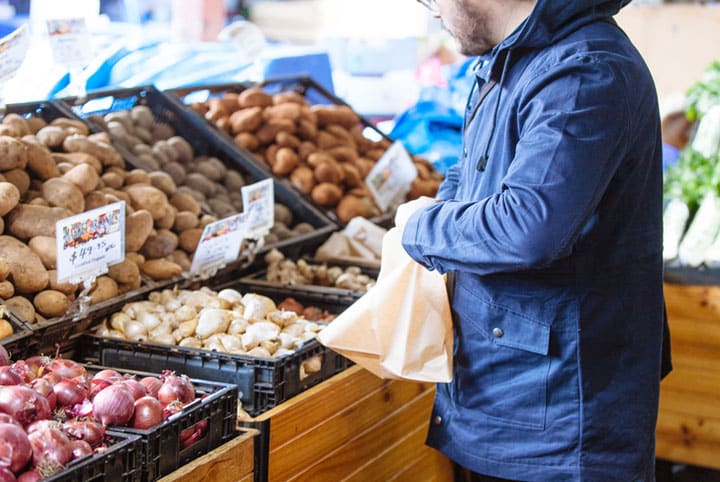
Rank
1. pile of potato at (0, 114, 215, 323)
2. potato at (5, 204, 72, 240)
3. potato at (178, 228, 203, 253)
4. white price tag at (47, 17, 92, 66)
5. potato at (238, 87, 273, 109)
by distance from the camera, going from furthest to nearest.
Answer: potato at (238, 87, 273, 109)
white price tag at (47, 17, 92, 66)
potato at (178, 228, 203, 253)
potato at (5, 204, 72, 240)
pile of potato at (0, 114, 215, 323)

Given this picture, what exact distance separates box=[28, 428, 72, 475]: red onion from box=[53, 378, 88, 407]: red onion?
0.20 meters

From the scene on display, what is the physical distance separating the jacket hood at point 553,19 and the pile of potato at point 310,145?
201 centimetres

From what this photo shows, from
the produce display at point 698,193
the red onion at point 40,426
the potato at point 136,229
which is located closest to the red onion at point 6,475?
the red onion at point 40,426

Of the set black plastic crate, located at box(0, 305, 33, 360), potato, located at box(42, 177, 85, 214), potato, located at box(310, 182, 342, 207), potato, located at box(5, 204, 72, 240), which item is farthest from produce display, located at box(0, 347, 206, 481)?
potato, located at box(310, 182, 342, 207)

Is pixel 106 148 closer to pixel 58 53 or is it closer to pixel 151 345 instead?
pixel 58 53

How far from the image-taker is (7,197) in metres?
2.48

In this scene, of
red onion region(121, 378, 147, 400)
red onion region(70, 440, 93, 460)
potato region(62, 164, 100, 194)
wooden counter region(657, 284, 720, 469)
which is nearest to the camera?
red onion region(70, 440, 93, 460)

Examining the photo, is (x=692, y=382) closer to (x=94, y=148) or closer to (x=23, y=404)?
(x=94, y=148)

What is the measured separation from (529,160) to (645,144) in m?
0.30

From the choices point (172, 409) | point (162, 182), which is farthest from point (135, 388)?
point (162, 182)

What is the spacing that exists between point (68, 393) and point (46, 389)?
4cm

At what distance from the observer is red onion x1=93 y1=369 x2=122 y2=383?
195 cm

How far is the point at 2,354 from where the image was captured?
6.29ft

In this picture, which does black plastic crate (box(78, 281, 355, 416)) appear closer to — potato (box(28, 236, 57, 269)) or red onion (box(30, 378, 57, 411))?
potato (box(28, 236, 57, 269))
